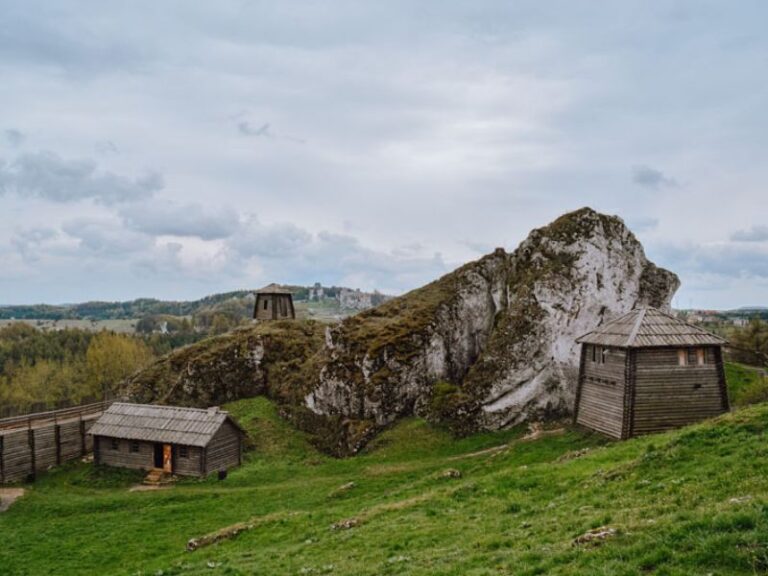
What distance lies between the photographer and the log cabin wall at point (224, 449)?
3869 cm

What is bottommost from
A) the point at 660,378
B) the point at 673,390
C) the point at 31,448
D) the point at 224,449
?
the point at 224,449

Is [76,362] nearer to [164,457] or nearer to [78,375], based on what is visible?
[78,375]

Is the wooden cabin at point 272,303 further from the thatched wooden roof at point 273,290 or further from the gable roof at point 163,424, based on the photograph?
the gable roof at point 163,424

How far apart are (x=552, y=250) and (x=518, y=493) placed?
79.9 ft

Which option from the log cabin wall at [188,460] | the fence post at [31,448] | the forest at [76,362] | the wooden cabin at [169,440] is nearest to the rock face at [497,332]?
the wooden cabin at [169,440]

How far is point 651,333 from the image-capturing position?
30906 mm

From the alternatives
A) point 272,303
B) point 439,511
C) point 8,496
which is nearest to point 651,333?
point 439,511

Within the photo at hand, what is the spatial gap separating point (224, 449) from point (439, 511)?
78.4ft

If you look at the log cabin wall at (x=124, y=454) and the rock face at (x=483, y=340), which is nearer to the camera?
the rock face at (x=483, y=340)

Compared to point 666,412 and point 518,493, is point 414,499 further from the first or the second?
point 666,412

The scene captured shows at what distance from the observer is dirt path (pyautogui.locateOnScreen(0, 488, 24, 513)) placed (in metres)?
33.2

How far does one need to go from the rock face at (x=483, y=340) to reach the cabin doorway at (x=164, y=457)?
11.0 m

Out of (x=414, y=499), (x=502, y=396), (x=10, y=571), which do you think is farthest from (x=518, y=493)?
(x=10, y=571)

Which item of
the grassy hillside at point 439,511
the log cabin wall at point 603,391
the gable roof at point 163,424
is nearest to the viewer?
the grassy hillside at point 439,511
